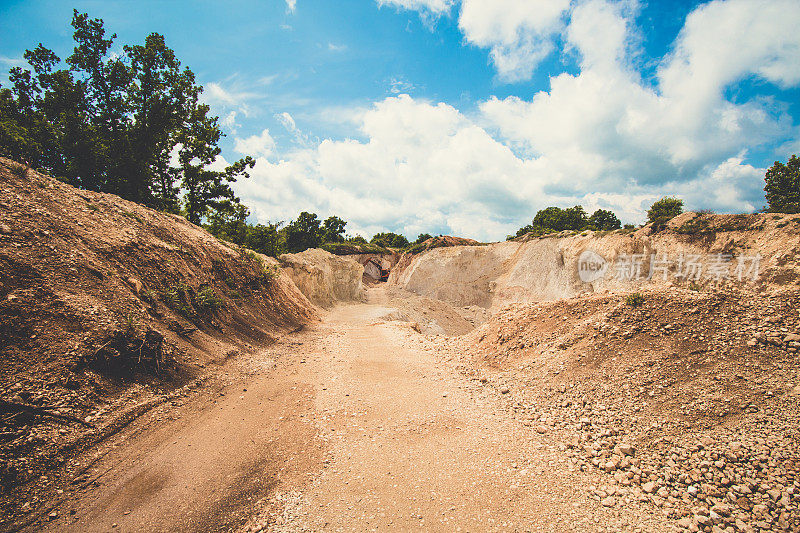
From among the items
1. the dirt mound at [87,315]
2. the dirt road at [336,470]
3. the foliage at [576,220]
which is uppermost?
the foliage at [576,220]

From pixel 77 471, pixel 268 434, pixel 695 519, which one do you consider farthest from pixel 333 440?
pixel 695 519

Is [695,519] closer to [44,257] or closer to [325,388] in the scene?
[325,388]

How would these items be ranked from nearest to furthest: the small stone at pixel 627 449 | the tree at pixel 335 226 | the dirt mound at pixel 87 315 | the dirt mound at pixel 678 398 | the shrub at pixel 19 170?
the dirt mound at pixel 678 398
the dirt mound at pixel 87 315
the small stone at pixel 627 449
the shrub at pixel 19 170
the tree at pixel 335 226

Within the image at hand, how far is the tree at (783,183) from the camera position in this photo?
21562 millimetres

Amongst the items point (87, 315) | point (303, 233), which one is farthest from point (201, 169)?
point (303, 233)

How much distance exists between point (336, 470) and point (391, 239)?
2706 inches

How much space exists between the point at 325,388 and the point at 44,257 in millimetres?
6345

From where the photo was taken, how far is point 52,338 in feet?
16.4

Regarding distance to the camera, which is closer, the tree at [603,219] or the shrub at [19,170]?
the shrub at [19,170]

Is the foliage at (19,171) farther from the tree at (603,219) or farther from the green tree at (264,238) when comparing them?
the tree at (603,219)

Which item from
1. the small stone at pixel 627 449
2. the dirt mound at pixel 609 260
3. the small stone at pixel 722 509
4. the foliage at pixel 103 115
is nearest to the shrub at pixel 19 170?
the foliage at pixel 103 115

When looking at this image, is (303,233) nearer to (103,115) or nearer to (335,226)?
(335,226)

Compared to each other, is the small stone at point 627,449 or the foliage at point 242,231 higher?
the foliage at point 242,231

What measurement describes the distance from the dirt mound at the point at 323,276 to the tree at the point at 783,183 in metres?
34.6
